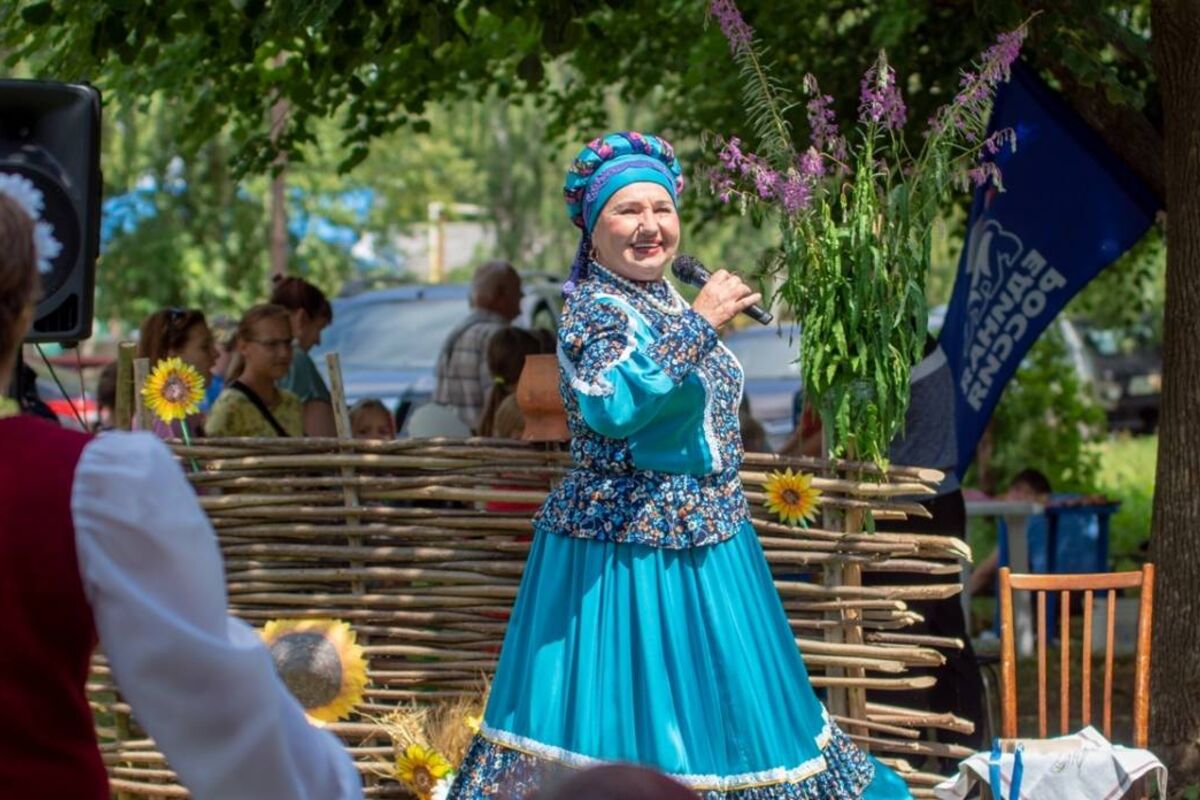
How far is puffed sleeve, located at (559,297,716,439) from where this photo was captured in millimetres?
3898

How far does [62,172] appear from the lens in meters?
4.57

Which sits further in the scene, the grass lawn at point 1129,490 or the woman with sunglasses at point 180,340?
the grass lawn at point 1129,490

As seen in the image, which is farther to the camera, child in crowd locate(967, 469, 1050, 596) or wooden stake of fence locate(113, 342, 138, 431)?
child in crowd locate(967, 469, 1050, 596)

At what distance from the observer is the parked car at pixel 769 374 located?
12.9 meters

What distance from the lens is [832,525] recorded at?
500 cm

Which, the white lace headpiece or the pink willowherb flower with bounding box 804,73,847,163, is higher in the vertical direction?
the pink willowherb flower with bounding box 804,73,847,163

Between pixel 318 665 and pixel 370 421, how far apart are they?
8.72ft

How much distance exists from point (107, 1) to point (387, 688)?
2.36 m

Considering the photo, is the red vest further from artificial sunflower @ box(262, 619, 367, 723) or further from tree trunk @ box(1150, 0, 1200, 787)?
tree trunk @ box(1150, 0, 1200, 787)

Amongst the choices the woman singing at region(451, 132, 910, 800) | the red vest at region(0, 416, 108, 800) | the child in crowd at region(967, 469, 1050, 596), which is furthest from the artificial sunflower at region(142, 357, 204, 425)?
the child in crowd at region(967, 469, 1050, 596)

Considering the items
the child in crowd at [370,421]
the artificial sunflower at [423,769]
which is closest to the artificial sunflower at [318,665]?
the artificial sunflower at [423,769]

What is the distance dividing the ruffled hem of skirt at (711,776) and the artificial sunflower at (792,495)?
75 centimetres

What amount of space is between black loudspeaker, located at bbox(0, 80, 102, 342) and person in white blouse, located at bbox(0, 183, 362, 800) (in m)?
2.69

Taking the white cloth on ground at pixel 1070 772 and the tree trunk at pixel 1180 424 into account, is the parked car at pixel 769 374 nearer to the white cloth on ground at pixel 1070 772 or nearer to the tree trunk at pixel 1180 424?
the tree trunk at pixel 1180 424
